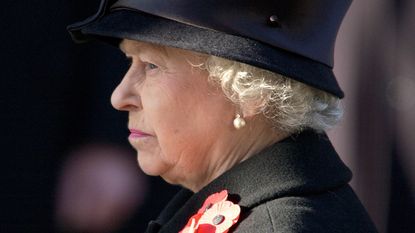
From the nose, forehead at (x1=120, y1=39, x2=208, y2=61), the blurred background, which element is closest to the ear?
forehead at (x1=120, y1=39, x2=208, y2=61)

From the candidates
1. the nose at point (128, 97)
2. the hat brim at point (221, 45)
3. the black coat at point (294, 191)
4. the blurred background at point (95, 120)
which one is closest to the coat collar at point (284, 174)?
the black coat at point (294, 191)

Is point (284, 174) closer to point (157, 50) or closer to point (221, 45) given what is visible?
point (221, 45)

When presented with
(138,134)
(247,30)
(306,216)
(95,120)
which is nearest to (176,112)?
(138,134)

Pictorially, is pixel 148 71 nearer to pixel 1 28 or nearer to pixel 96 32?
pixel 96 32

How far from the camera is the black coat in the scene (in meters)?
1.71

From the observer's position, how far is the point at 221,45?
1.76 meters

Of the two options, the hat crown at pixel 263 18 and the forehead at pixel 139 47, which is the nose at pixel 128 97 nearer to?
the forehead at pixel 139 47

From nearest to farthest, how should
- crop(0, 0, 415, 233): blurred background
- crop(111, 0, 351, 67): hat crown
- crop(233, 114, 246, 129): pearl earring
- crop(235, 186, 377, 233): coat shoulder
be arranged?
crop(235, 186, 377, 233): coat shoulder → crop(111, 0, 351, 67): hat crown → crop(233, 114, 246, 129): pearl earring → crop(0, 0, 415, 233): blurred background

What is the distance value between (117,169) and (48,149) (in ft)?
0.83

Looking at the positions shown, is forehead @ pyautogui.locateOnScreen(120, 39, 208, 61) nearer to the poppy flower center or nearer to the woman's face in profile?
the woman's face in profile

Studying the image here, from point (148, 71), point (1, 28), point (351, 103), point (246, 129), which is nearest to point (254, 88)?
point (246, 129)

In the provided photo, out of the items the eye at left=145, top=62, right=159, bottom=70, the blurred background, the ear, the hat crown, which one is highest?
the hat crown

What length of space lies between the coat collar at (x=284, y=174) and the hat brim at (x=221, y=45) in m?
0.13

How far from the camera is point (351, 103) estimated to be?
2.98 meters
